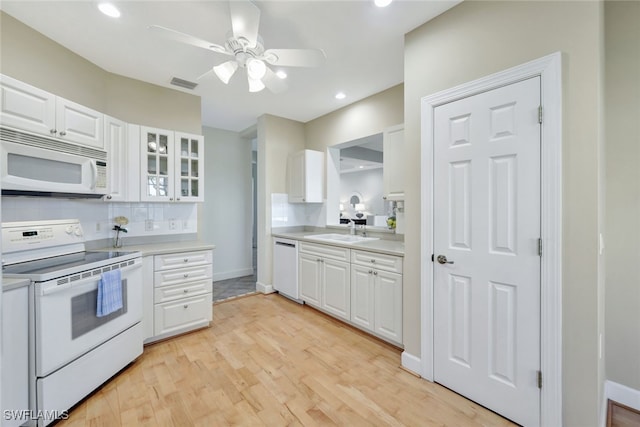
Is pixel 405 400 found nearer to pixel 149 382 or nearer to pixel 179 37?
pixel 149 382

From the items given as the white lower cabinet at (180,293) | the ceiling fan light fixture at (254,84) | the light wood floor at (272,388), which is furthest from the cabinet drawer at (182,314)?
the ceiling fan light fixture at (254,84)

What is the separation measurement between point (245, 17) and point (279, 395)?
100 inches

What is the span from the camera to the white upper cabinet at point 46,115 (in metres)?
1.84

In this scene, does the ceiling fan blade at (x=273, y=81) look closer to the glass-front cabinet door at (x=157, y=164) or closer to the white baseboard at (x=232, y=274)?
the glass-front cabinet door at (x=157, y=164)

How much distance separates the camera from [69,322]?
180 centimetres

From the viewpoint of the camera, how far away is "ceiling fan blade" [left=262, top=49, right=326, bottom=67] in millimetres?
1888

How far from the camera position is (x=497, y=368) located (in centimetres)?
176

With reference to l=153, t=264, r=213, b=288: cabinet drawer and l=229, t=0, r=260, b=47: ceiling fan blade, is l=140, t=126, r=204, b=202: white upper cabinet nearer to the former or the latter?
l=153, t=264, r=213, b=288: cabinet drawer

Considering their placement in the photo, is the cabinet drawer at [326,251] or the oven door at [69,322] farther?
the cabinet drawer at [326,251]

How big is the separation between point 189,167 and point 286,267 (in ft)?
5.90

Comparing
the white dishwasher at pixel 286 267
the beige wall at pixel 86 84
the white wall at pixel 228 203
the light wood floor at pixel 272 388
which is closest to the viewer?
the light wood floor at pixel 272 388

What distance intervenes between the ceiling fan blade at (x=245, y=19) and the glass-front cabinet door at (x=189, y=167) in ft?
5.52

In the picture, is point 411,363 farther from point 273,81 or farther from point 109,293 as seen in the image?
point 273,81

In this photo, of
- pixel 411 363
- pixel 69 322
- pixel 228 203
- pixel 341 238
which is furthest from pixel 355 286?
pixel 228 203
